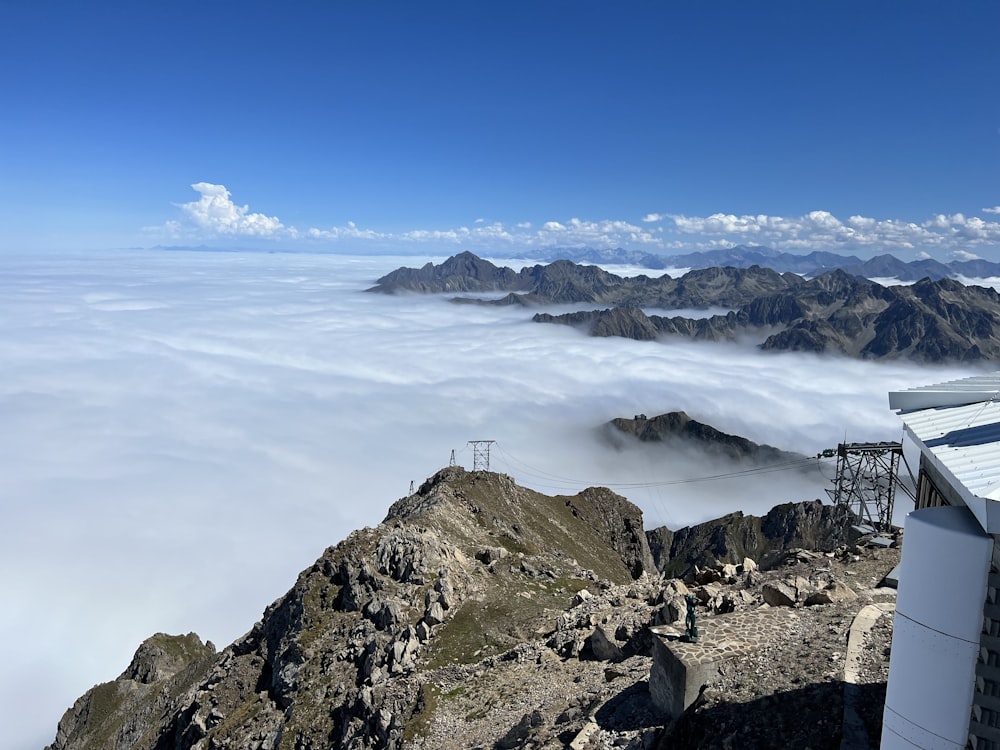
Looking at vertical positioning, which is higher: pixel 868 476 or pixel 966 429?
pixel 966 429

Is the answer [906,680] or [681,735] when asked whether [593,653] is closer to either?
[681,735]

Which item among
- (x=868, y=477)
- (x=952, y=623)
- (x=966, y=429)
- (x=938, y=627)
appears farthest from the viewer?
(x=868, y=477)

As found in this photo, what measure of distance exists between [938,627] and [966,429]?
5785 mm

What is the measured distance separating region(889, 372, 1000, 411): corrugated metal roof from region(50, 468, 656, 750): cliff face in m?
23.6

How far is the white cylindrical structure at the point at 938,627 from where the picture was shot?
1041 cm

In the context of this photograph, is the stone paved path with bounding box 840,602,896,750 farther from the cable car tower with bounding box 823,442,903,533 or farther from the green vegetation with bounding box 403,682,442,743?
the green vegetation with bounding box 403,682,442,743

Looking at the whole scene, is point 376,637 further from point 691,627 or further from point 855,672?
point 855,672

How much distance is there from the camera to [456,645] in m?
45.5

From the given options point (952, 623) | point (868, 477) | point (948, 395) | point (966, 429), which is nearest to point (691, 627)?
point (948, 395)

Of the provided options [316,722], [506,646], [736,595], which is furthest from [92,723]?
[736,595]

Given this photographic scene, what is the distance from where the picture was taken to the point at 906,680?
1129cm

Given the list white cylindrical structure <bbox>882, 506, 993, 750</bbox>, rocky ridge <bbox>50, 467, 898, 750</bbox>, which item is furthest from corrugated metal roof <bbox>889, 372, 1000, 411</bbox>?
rocky ridge <bbox>50, 467, 898, 750</bbox>

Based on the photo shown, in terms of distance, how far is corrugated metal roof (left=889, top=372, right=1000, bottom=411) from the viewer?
682 inches

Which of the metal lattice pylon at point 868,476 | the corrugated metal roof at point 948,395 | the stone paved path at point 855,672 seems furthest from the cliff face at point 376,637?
the corrugated metal roof at point 948,395
